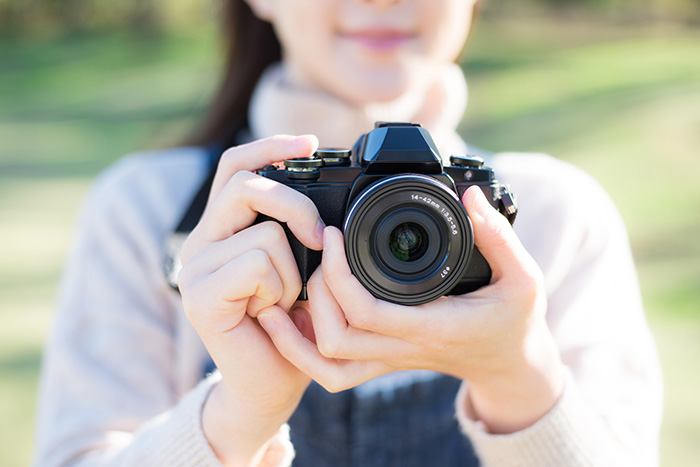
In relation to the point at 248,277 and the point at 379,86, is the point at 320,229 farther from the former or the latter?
the point at 379,86

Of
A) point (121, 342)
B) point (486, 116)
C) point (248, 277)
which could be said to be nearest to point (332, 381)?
point (248, 277)

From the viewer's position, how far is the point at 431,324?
0.90 metres

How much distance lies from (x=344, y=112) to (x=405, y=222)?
21.4 inches

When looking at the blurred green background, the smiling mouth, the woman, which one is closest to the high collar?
the woman

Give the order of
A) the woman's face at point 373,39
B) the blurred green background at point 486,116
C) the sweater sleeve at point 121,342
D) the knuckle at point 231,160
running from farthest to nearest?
the blurred green background at point 486,116 → the woman's face at point 373,39 → the sweater sleeve at point 121,342 → the knuckle at point 231,160

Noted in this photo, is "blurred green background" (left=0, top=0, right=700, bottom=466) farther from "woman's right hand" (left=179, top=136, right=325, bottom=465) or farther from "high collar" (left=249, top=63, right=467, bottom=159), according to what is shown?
"woman's right hand" (left=179, top=136, right=325, bottom=465)

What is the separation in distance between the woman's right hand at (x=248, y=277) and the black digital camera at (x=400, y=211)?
0.09 ft

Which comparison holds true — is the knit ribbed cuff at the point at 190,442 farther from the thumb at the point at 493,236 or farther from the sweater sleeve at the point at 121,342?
the thumb at the point at 493,236

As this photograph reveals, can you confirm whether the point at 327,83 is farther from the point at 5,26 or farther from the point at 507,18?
the point at 5,26

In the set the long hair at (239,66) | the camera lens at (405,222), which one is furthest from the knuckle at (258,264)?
the long hair at (239,66)

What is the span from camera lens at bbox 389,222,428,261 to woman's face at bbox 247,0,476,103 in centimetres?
49

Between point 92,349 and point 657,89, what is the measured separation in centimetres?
658

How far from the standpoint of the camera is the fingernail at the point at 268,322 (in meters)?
0.93

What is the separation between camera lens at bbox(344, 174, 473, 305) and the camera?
899mm
